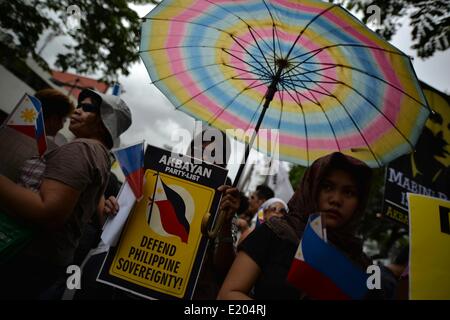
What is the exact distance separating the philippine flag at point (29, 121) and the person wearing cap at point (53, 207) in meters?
0.10

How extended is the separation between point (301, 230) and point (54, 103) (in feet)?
6.37

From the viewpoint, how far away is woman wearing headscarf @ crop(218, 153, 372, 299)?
1.40m

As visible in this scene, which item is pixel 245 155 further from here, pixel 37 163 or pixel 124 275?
pixel 37 163

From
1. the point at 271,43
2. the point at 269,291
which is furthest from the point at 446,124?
the point at 269,291

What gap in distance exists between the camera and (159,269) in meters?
1.96

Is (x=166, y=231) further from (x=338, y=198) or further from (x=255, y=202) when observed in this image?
(x=255, y=202)

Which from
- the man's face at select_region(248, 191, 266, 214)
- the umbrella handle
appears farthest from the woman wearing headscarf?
the man's face at select_region(248, 191, 266, 214)

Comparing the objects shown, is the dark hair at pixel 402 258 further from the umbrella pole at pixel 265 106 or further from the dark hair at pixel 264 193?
the umbrella pole at pixel 265 106

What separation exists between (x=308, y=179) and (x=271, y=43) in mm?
1016

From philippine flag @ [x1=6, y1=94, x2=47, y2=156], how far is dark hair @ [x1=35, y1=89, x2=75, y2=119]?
Result: 2.28 ft

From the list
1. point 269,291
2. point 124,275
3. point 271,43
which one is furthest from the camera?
point 271,43

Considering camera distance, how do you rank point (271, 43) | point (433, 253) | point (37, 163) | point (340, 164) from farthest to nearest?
point (271, 43)
point (340, 164)
point (37, 163)
point (433, 253)

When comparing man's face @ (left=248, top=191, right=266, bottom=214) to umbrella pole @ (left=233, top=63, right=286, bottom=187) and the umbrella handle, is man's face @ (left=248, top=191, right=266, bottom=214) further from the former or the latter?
the umbrella handle

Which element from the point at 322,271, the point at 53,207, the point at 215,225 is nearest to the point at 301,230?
the point at 322,271
